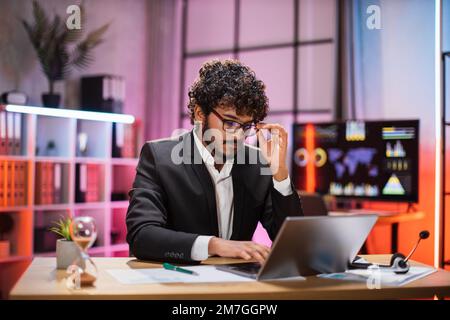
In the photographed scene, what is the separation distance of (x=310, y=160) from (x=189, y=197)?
2668 millimetres

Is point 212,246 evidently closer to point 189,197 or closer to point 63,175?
point 189,197

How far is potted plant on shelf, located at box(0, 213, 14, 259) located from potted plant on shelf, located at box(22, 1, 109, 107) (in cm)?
90

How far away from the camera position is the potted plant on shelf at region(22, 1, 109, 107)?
14.6 ft

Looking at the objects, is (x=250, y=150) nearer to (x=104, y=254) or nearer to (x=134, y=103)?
(x=104, y=254)

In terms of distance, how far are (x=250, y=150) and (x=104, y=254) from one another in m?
2.80

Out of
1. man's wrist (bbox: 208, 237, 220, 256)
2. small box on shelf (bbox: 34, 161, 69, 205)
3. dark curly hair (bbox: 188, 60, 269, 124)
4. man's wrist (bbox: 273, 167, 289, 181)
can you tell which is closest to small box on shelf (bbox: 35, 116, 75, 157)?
small box on shelf (bbox: 34, 161, 69, 205)

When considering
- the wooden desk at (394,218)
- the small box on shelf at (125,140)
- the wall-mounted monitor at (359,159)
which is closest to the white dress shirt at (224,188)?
the wooden desk at (394,218)

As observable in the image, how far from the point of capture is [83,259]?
1.30m

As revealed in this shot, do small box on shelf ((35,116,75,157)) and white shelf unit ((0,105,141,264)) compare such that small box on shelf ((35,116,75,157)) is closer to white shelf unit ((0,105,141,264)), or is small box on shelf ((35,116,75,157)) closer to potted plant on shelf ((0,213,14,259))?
white shelf unit ((0,105,141,264))

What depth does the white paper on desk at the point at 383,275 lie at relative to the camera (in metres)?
1.42

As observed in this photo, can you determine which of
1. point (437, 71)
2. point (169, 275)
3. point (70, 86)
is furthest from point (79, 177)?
point (169, 275)

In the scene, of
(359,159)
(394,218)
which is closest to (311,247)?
(394,218)

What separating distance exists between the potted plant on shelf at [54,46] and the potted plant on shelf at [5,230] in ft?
2.97
